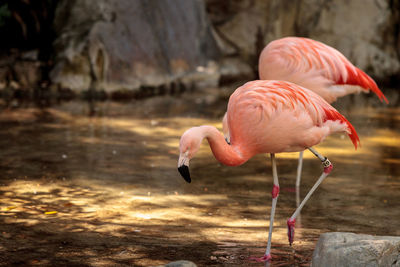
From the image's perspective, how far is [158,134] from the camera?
22.4 ft

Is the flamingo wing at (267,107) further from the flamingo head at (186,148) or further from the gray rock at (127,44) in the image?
the gray rock at (127,44)

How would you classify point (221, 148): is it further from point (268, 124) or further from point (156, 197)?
point (156, 197)

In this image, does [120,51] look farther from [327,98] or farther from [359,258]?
[359,258]

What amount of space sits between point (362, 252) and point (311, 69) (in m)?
2.26

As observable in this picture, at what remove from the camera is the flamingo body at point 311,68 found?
16.2 feet

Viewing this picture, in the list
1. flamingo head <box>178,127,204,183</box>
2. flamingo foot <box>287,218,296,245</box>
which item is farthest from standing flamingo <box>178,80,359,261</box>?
flamingo head <box>178,127,204,183</box>

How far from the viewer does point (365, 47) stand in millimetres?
11781

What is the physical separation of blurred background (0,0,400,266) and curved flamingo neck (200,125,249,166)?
47 cm

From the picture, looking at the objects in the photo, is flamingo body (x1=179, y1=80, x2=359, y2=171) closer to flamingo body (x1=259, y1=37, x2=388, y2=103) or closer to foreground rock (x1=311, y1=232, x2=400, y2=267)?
foreground rock (x1=311, y1=232, x2=400, y2=267)

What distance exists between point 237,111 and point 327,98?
5.67 feet

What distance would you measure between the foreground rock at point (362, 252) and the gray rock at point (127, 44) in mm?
6878

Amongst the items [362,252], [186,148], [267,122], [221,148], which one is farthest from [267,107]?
[362,252]

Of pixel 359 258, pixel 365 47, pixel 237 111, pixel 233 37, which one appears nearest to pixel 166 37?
pixel 233 37

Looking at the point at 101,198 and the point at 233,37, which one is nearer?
the point at 101,198
